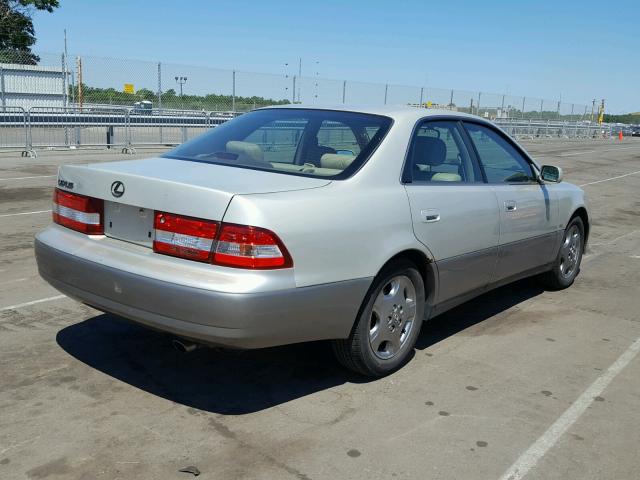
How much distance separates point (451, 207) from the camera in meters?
4.20

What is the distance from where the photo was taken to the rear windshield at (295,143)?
3889 millimetres

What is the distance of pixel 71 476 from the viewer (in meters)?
2.80

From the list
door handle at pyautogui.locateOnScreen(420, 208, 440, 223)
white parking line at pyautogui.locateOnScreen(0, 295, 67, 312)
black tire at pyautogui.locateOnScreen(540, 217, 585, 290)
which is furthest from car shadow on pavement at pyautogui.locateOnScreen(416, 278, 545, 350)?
white parking line at pyautogui.locateOnScreen(0, 295, 67, 312)

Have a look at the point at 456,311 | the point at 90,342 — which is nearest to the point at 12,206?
the point at 90,342

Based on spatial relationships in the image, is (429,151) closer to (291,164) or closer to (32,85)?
(291,164)

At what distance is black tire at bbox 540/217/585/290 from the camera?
599 centimetres

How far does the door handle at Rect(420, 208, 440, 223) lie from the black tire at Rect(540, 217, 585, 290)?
7.60 ft

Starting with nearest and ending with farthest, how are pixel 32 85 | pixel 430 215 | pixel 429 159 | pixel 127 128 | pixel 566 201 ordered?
pixel 430 215
pixel 429 159
pixel 566 201
pixel 127 128
pixel 32 85

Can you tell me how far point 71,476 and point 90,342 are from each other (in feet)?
5.33

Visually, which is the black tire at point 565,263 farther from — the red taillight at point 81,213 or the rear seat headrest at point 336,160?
the red taillight at point 81,213

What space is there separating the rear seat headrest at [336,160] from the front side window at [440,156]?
0.41 m

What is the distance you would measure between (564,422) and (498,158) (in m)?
2.25

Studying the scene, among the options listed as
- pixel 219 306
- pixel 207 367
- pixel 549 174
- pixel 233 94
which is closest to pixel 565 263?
pixel 549 174

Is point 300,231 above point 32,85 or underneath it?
underneath
